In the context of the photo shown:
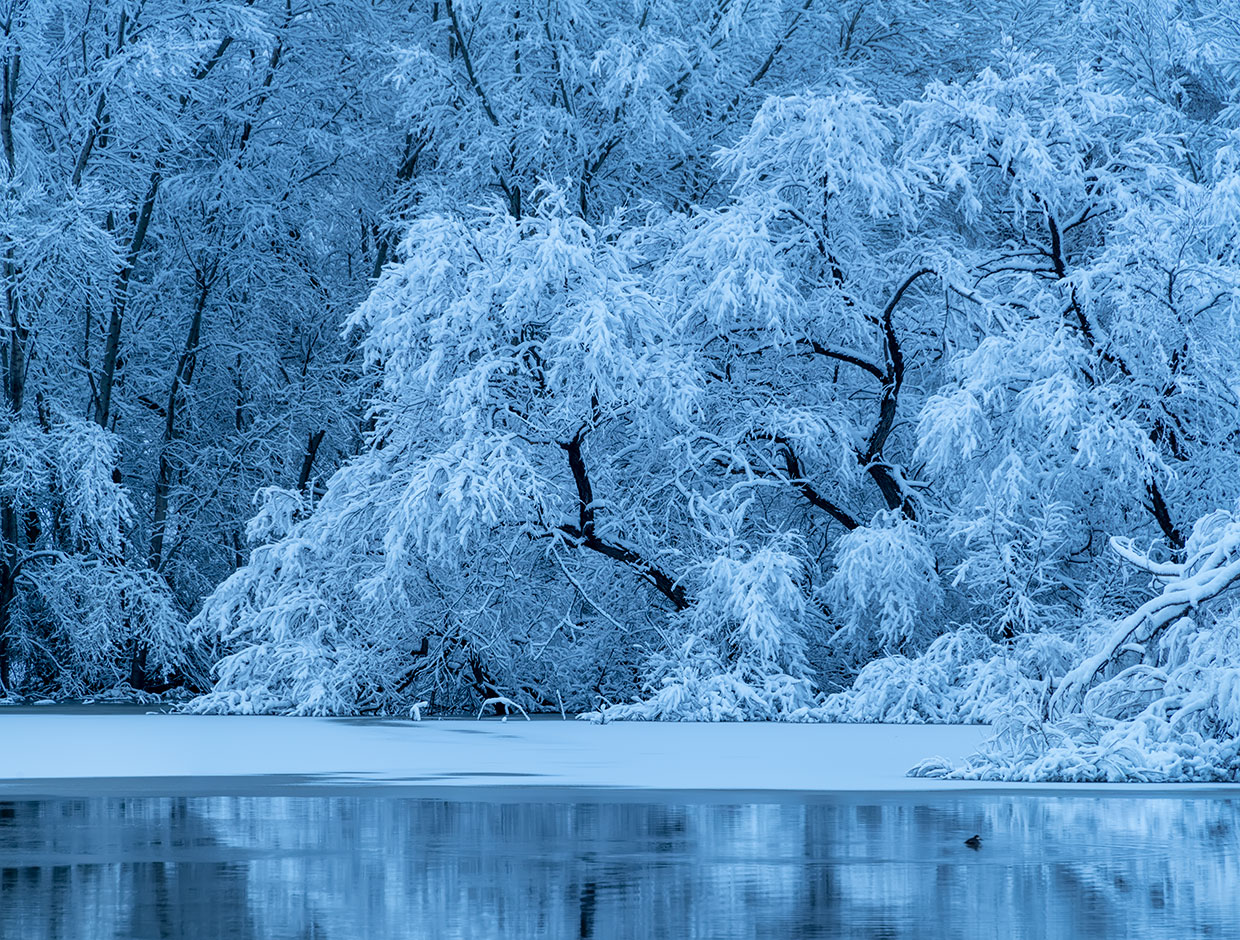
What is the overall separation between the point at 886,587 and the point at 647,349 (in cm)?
349

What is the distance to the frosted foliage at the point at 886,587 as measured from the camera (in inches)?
831

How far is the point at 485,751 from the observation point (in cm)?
1631

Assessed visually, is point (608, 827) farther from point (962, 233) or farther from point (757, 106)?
point (757, 106)

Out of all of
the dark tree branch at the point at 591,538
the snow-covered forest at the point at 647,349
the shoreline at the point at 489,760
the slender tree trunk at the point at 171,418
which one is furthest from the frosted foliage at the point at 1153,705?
the slender tree trunk at the point at 171,418

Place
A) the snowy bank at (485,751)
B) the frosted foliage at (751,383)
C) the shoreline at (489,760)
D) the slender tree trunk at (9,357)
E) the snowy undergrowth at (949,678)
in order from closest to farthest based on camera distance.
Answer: the shoreline at (489,760) → the snowy bank at (485,751) → the snowy undergrowth at (949,678) → the frosted foliage at (751,383) → the slender tree trunk at (9,357)

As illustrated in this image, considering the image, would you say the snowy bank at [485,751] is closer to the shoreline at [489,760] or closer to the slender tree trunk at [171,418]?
the shoreline at [489,760]

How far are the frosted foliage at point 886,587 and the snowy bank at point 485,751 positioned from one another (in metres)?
1.82

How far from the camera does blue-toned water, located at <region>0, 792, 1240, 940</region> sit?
669cm

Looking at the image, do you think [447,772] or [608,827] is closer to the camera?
[608,827]

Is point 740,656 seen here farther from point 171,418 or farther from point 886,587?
point 171,418

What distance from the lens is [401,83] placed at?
2569cm

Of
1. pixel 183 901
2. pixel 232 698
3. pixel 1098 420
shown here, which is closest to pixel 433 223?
pixel 232 698

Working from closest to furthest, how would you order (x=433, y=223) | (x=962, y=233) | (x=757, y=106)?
(x=433, y=223) < (x=962, y=233) < (x=757, y=106)

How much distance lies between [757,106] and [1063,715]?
13.1 m
